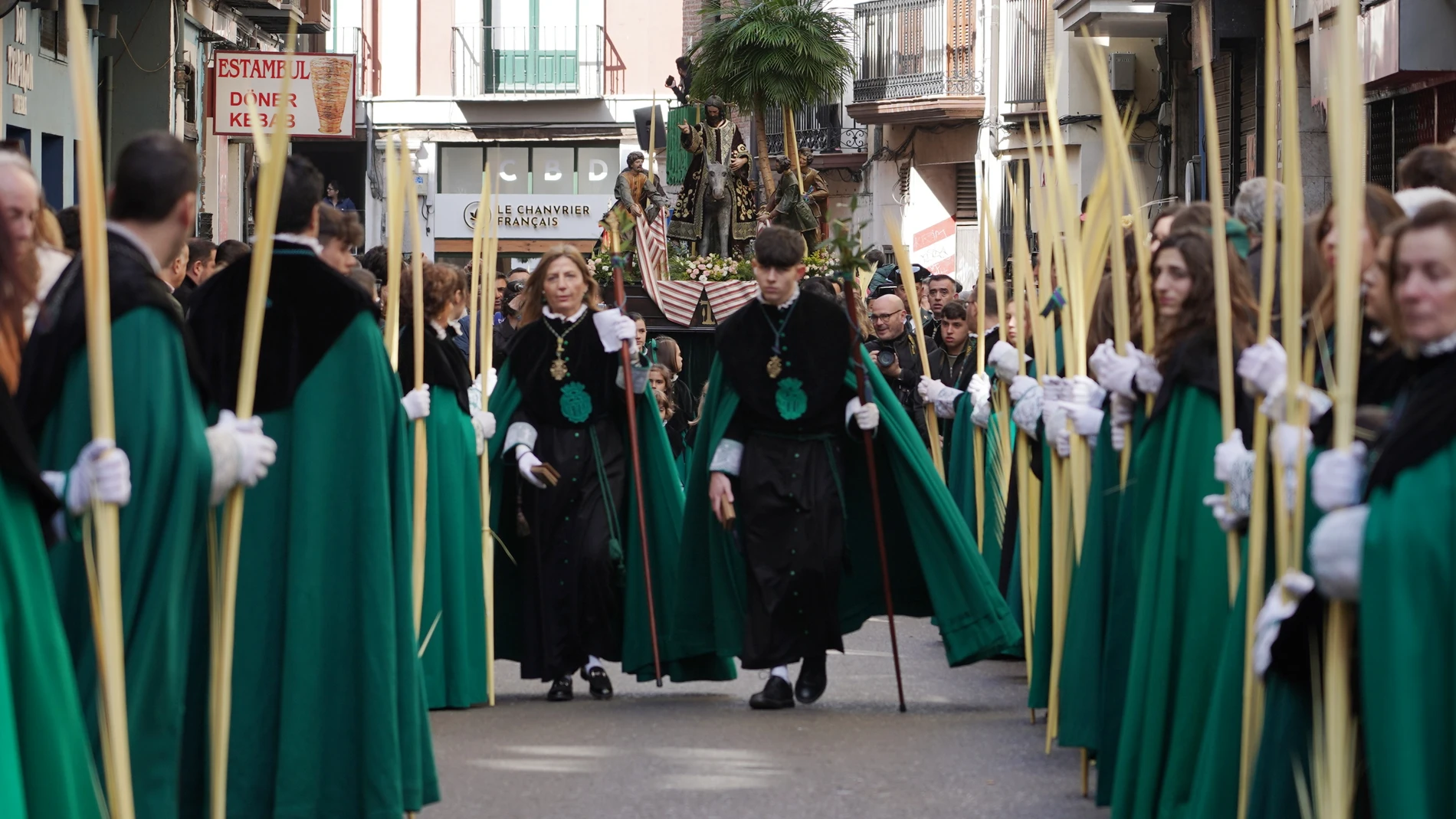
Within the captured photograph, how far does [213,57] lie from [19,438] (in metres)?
14.6

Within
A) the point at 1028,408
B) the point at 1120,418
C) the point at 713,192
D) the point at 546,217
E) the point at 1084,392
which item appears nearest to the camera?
the point at 1120,418

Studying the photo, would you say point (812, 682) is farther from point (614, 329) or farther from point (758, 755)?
point (614, 329)

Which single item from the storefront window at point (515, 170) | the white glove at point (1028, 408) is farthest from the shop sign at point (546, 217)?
the white glove at point (1028, 408)

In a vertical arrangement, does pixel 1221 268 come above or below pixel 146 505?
above

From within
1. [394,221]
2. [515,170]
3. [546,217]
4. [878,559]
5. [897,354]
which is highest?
[515,170]

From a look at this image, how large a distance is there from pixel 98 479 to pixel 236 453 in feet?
1.77

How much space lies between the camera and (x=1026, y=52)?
33375 mm

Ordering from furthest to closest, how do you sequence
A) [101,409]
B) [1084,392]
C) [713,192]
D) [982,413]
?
[713,192]
[982,413]
[1084,392]
[101,409]

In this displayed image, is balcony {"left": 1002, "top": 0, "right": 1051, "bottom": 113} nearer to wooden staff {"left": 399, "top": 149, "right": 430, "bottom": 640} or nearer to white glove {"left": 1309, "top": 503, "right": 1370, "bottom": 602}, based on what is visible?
wooden staff {"left": 399, "top": 149, "right": 430, "bottom": 640}

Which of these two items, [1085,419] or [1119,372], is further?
[1085,419]

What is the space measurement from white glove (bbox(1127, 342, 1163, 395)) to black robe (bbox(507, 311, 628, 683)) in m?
3.41

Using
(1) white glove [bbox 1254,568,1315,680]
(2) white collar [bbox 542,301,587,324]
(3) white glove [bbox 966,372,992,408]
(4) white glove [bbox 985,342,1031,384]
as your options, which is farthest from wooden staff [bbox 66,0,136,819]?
(3) white glove [bbox 966,372,992,408]

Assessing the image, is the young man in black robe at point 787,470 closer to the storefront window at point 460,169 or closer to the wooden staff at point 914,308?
the wooden staff at point 914,308

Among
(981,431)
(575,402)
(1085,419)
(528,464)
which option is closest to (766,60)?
(981,431)
